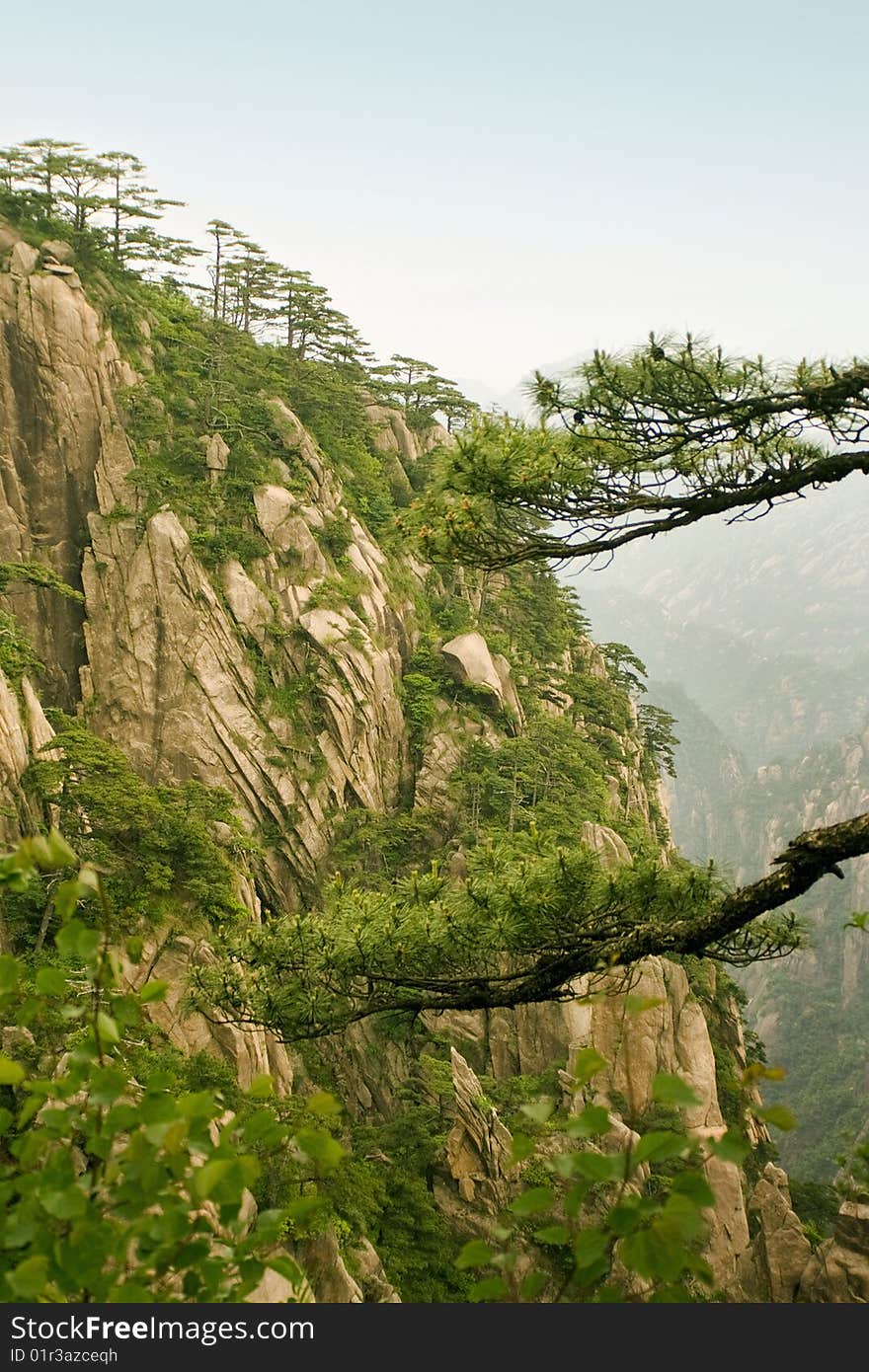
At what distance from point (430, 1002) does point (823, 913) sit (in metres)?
73.7

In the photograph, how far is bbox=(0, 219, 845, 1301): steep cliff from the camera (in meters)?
15.8

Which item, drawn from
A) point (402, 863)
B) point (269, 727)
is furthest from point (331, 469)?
point (402, 863)

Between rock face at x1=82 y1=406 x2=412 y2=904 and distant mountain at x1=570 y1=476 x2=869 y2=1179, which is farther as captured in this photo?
distant mountain at x1=570 y1=476 x2=869 y2=1179

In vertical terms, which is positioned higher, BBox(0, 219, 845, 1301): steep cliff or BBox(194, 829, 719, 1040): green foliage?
BBox(0, 219, 845, 1301): steep cliff

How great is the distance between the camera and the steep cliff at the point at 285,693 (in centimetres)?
1575

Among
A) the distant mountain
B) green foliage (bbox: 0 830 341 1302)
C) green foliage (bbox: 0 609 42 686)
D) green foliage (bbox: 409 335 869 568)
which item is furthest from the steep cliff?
green foliage (bbox: 0 830 341 1302)

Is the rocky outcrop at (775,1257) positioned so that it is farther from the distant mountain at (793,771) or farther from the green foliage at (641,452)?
the green foliage at (641,452)

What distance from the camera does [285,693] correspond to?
21047mm

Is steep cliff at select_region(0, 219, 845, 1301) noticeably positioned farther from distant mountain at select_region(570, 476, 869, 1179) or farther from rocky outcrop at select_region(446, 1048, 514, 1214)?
distant mountain at select_region(570, 476, 869, 1179)

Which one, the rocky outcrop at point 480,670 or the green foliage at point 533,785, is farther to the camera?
the rocky outcrop at point 480,670

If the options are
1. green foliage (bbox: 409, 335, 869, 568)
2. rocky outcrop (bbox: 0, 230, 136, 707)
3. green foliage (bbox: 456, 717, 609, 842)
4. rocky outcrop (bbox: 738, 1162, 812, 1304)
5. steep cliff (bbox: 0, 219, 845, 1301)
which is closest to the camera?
green foliage (bbox: 409, 335, 869, 568)

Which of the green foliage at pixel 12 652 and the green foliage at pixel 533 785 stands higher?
the green foliage at pixel 12 652

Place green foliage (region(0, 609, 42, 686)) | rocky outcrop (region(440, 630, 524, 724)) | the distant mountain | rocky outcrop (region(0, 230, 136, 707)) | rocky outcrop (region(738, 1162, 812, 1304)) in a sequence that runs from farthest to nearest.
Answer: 1. the distant mountain
2. rocky outcrop (region(440, 630, 524, 724))
3. rocky outcrop (region(0, 230, 136, 707))
4. green foliage (region(0, 609, 42, 686))
5. rocky outcrop (region(738, 1162, 812, 1304))

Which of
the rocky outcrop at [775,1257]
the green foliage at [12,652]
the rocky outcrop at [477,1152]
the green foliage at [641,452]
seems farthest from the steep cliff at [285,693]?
the green foliage at [641,452]
